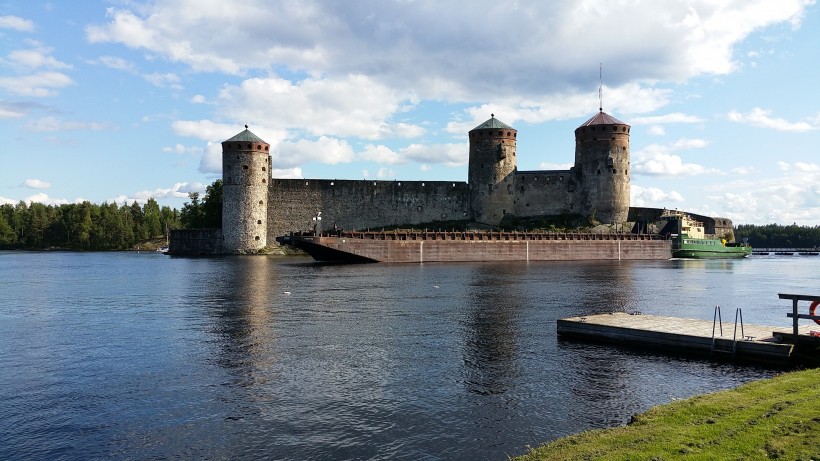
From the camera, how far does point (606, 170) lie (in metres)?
80.6

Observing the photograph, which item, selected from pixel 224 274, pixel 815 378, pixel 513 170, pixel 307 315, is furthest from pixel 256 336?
pixel 513 170

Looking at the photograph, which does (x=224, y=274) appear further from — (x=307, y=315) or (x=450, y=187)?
(x=450, y=187)

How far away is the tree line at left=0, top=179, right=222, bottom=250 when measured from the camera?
13012 cm

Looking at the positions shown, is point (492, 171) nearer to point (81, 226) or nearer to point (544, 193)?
point (544, 193)

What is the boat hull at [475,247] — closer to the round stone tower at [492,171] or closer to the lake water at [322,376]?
the round stone tower at [492,171]

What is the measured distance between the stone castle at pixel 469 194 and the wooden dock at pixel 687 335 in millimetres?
59112

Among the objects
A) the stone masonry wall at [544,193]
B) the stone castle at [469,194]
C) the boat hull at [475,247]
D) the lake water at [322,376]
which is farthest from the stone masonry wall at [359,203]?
the lake water at [322,376]

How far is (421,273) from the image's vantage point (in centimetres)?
4775

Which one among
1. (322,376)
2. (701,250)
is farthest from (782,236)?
(322,376)

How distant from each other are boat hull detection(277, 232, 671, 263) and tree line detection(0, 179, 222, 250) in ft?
241

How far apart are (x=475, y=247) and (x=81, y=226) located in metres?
96.9

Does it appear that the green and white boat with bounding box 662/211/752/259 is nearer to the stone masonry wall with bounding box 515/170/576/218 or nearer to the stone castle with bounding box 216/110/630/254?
the stone castle with bounding box 216/110/630/254

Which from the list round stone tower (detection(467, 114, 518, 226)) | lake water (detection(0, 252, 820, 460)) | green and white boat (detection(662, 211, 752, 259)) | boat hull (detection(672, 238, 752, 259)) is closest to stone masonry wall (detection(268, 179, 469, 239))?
round stone tower (detection(467, 114, 518, 226))

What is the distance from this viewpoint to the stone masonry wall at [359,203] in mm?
78125
